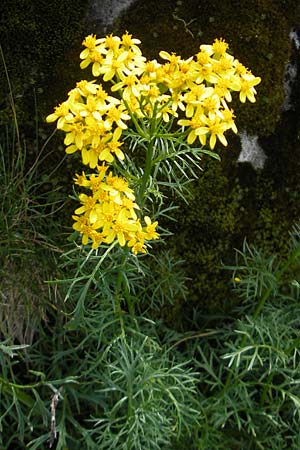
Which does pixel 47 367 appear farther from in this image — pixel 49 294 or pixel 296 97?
pixel 296 97

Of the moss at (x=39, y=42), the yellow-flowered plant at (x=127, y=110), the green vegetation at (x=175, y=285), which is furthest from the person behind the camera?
the moss at (x=39, y=42)

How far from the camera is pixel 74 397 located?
6.23 feet

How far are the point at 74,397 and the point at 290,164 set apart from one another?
1044mm

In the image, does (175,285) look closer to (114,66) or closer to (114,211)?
(114,211)

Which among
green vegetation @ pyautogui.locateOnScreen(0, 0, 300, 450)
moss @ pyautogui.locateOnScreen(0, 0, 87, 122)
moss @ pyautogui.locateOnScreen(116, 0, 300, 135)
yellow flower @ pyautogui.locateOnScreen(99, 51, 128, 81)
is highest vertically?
yellow flower @ pyautogui.locateOnScreen(99, 51, 128, 81)

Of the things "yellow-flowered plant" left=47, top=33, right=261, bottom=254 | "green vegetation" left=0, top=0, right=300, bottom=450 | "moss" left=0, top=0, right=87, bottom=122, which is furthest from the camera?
"moss" left=0, top=0, right=87, bottom=122

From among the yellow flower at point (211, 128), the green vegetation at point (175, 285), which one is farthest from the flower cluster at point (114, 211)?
the green vegetation at point (175, 285)

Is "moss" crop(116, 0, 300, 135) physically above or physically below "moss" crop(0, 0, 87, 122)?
above

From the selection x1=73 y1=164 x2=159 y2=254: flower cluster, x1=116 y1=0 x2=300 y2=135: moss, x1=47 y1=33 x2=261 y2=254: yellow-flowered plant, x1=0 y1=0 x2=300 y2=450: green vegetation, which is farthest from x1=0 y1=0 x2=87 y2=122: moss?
x1=73 y1=164 x2=159 y2=254: flower cluster

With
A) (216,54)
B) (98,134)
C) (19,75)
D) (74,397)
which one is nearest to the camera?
(98,134)

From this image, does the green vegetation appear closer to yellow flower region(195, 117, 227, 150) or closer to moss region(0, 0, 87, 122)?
moss region(0, 0, 87, 122)

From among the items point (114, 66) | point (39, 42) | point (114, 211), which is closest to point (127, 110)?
point (114, 66)

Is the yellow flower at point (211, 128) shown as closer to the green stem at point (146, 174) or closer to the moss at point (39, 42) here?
the green stem at point (146, 174)

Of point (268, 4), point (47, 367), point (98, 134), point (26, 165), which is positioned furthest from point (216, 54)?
point (47, 367)
